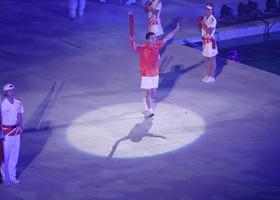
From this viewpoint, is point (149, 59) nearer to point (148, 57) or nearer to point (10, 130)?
point (148, 57)

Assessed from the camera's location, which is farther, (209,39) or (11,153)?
(209,39)

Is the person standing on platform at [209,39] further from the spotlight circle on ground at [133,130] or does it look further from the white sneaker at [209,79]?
the spotlight circle on ground at [133,130]

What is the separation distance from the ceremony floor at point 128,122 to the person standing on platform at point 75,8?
3.09 ft

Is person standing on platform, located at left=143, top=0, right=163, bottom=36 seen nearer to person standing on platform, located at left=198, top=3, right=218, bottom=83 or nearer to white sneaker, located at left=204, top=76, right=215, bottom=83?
person standing on platform, located at left=198, top=3, right=218, bottom=83

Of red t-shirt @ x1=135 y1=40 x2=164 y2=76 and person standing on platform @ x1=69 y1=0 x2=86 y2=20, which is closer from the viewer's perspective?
red t-shirt @ x1=135 y1=40 x2=164 y2=76

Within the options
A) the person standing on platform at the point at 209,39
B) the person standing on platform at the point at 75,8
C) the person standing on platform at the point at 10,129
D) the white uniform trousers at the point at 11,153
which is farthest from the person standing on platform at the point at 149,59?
the person standing on platform at the point at 75,8

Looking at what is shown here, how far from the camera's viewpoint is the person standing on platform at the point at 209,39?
56.4ft

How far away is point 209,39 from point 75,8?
756 centimetres

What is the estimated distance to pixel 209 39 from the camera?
17531 mm

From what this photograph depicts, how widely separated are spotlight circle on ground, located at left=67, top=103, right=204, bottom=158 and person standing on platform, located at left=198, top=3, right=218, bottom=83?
2.03 m

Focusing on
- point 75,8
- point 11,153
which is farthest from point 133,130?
point 75,8

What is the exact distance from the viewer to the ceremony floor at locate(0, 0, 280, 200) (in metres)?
12.2

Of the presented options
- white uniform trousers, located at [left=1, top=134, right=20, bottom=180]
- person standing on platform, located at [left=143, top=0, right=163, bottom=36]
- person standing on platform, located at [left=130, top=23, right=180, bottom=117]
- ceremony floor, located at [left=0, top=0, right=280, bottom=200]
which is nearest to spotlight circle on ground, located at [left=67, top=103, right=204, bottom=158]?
ceremony floor, located at [left=0, top=0, right=280, bottom=200]

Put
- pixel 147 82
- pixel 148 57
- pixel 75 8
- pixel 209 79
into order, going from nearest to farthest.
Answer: pixel 148 57 < pixel 147 82 < pixel 209 79 < pixel 75 8
